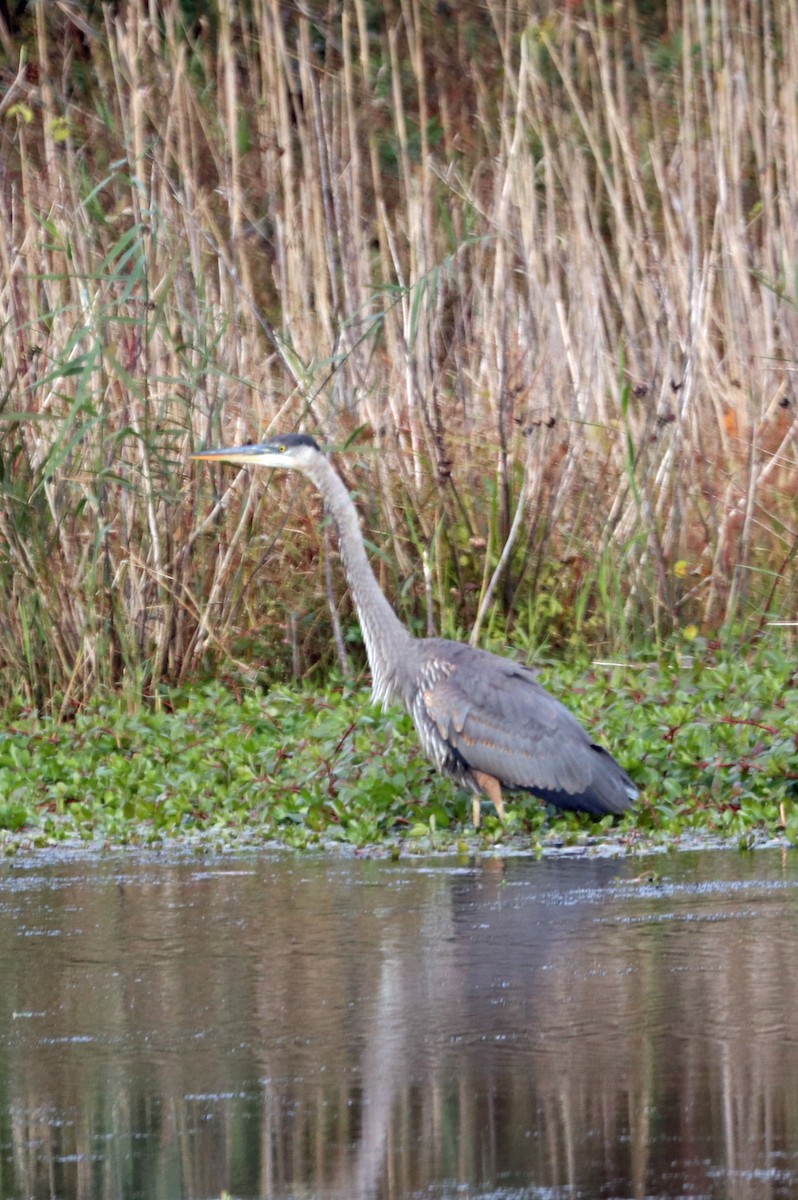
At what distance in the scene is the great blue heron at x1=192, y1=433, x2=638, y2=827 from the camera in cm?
554

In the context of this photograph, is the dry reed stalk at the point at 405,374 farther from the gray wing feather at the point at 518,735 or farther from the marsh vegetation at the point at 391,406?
the gray wing feather at the point at 518,735

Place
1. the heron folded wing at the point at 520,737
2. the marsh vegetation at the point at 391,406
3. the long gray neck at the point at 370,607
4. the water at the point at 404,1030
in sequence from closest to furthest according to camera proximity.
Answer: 1. the water at the point at 404,1030
2. the heron folded wing at the point at 520,737
3. the long gray neck at the point at 370,607
4. the marsh vegetation at the point at 391,406

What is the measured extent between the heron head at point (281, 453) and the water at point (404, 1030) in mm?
1787

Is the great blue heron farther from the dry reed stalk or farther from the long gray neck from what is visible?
the dry reed stalk

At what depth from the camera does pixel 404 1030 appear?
350cm

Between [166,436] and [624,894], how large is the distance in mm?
3313

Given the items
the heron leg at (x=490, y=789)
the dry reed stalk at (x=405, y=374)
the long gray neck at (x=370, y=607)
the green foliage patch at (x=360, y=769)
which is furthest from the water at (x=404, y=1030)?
the dry reed stalk at (x=405, y=374)

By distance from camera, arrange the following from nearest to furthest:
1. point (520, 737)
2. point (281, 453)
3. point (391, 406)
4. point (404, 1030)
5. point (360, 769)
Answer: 1. point (404, 1030)
2. point (520, 737)
3. point (360, 769)
4. point (281, 453)
5. point (391, 406)

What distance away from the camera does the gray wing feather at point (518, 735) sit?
5508 mm

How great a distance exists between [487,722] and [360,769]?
479mm

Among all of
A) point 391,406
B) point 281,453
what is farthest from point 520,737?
point 391,406

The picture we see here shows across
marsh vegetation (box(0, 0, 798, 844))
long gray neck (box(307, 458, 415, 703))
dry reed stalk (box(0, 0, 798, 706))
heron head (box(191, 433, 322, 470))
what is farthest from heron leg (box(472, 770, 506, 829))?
dry reed stalk (box(0, 0, 798, 706))

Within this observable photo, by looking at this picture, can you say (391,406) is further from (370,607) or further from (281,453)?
(370,607)

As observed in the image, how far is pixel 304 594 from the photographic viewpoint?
7816 millimetres
